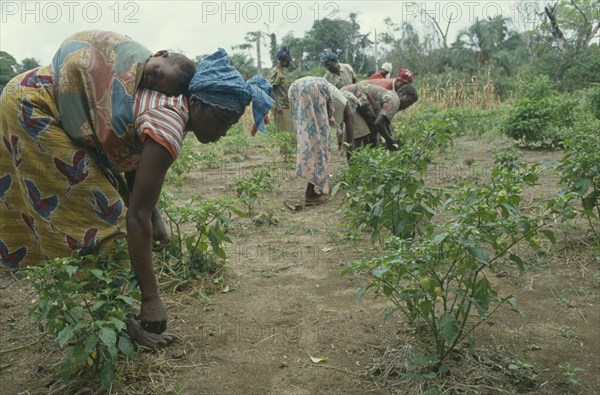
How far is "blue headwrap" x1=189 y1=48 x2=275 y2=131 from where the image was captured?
6.69 feet

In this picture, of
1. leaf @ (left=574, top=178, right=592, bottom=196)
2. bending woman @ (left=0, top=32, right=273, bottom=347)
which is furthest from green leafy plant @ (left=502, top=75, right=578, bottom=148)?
bending woman @ (left=0, top=32, right=273, bottom=347)

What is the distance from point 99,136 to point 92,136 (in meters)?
0.04

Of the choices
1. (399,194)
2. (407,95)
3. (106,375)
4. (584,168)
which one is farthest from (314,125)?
(106,375)

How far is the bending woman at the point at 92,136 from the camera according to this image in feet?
6.48

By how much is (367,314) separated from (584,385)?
103cm

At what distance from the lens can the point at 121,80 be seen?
6.55 feet

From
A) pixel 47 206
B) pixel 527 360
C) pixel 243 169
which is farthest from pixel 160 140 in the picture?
pixel 243 169

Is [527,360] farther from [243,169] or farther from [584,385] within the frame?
[243,169]

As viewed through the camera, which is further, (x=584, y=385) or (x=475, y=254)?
(x=584, y=385)

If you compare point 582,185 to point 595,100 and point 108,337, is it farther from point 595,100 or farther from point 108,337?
point 595,100

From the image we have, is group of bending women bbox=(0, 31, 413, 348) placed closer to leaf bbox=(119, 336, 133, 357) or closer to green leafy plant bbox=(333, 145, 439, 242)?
leaf bbox=(119, 336, 133, 357)

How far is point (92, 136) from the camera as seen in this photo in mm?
2055

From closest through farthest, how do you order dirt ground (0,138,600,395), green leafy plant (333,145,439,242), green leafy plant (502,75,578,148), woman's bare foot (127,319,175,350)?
dirt ground (0,138,600,395) < woman's bare foot (127,319,175,350) < green leafy plant (333,145,439,242) < green leafy plant (502,75,578,148)

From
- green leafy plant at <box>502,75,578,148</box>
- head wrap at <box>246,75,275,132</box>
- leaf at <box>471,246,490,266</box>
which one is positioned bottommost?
leaf at <box>471,246,490,266</box>
